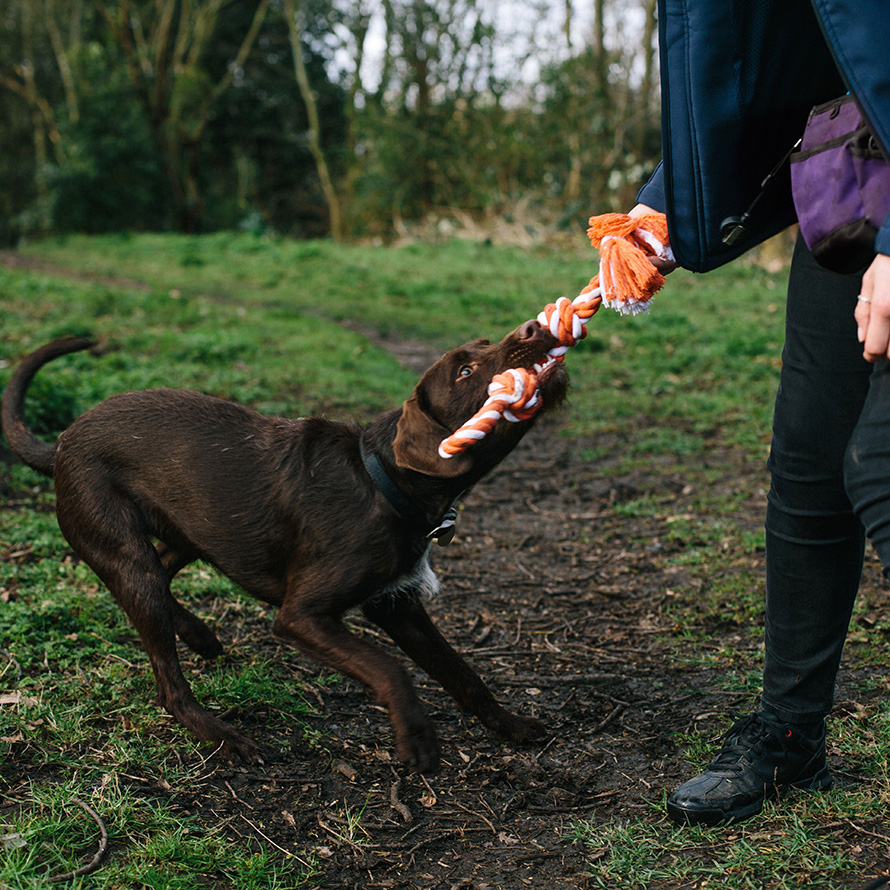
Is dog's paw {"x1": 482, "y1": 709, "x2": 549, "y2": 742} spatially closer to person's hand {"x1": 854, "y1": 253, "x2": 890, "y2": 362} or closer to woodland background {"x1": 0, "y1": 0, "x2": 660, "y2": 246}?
person's hand {"x1": 854, "y1": 253, "x2": 890, "y2": 362}

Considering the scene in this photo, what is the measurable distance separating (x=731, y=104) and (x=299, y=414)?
4.91 m

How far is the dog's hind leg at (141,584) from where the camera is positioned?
299cm

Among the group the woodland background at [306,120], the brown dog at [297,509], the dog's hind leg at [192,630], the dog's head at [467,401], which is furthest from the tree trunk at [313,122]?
the dog's head at [467,401]

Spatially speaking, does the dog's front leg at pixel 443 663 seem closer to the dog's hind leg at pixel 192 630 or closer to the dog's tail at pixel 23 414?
the dog's hind leg at pixel 192 630

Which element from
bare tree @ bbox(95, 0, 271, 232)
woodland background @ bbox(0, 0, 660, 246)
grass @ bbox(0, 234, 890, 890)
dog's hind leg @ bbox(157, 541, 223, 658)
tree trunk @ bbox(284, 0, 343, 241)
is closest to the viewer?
grass @ bbox(0, 234, 890, 890)

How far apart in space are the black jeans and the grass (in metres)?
0.38

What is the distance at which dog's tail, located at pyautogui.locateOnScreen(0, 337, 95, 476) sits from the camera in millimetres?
3559

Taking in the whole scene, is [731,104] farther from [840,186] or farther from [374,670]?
[374,670]

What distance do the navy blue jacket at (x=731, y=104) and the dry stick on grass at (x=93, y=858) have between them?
2.09m

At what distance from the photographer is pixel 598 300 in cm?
272

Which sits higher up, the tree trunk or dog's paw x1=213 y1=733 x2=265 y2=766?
the tree trunk

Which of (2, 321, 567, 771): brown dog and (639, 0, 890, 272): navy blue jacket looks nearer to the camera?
(639, 0, 890, 272): navy blue jacket

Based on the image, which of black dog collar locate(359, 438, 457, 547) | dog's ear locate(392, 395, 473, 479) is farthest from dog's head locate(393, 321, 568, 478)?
black dog collar locate(359, 438, 457, 547)

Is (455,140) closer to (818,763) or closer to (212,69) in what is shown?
(212,69)
